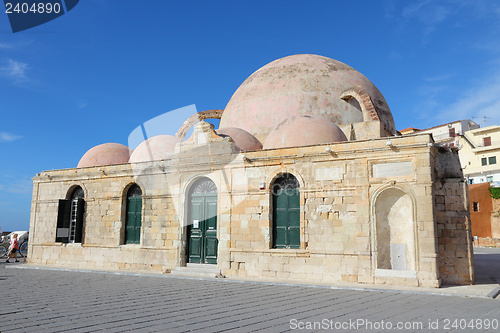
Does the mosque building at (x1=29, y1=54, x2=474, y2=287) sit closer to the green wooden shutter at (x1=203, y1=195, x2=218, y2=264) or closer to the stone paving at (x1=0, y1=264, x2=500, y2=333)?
the green wooden shutter at (x1=203, y1=195, x2=218, y2=264)

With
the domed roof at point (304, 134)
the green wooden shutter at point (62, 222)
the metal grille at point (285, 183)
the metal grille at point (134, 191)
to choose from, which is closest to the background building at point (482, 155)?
the domed roof at point (304, 134)

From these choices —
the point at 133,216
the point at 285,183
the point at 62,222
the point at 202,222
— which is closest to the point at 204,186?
the point at 202,222

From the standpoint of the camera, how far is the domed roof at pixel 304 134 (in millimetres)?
12366

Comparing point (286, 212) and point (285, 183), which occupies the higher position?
point (285, 183)

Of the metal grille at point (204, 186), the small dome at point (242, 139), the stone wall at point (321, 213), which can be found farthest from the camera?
the small dome at point (242, 139)

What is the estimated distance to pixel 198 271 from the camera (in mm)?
12133

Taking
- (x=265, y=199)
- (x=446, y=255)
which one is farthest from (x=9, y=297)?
(x=446, y=255)

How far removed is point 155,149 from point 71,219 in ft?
14.7

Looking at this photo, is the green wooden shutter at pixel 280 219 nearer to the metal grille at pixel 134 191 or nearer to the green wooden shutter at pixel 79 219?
the metal grille at pixel 134 191

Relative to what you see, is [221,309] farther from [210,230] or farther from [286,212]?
[210,230]

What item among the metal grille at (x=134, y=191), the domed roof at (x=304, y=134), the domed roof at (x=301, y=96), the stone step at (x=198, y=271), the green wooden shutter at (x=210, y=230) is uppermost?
the domed roof at (x=301, y=96)

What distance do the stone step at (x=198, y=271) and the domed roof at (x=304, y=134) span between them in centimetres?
437

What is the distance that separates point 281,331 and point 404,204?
22.3ft

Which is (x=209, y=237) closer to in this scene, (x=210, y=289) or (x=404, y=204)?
(x=210, y=289)
